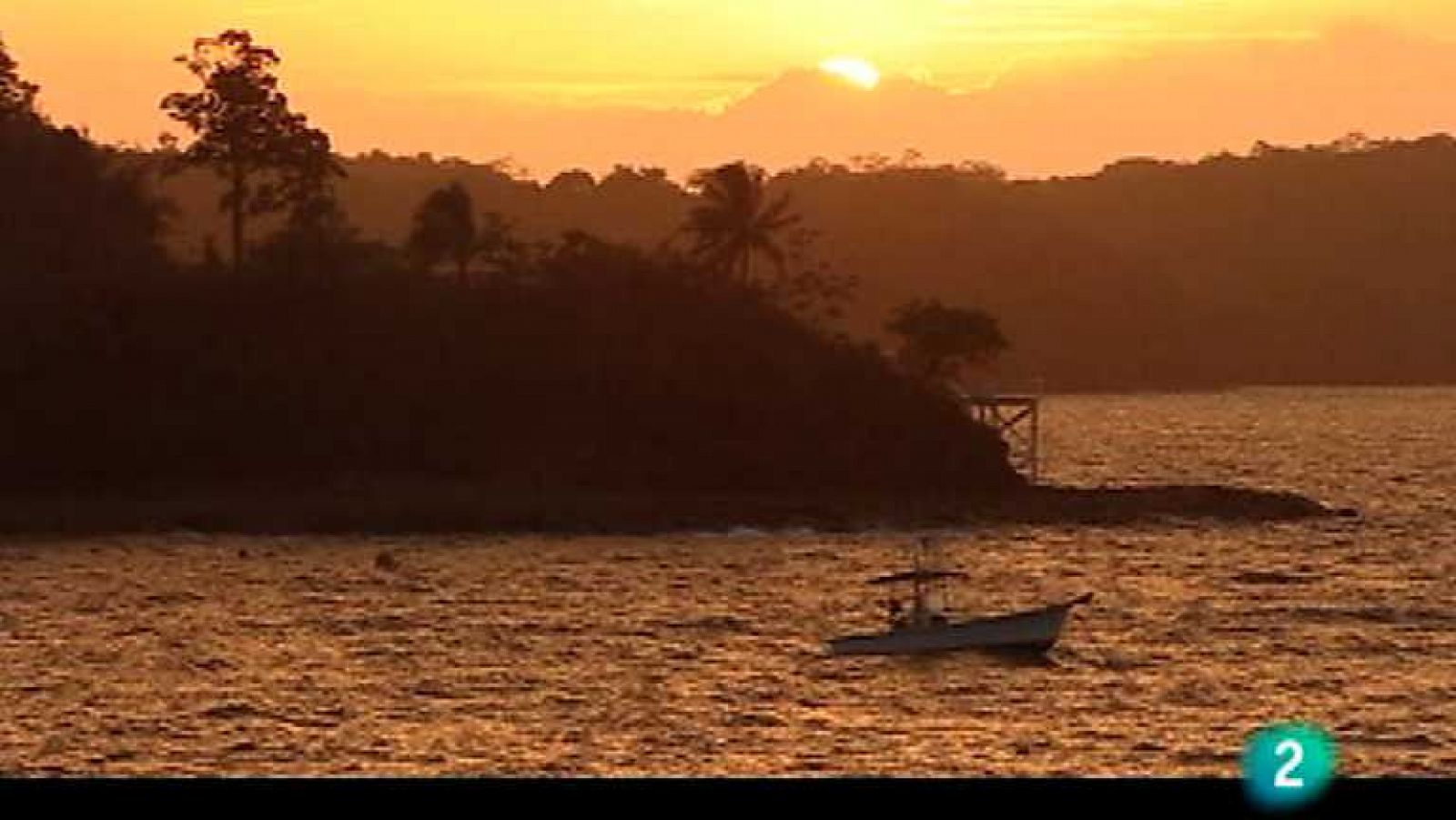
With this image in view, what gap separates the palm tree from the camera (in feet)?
455

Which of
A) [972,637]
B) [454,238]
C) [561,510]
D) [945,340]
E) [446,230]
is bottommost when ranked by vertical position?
[972,637]

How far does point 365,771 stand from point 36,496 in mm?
80255

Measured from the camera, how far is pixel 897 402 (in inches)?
5113

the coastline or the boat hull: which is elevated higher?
the coastline

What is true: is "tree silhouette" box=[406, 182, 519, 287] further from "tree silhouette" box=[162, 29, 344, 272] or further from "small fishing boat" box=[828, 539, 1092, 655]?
"small fishing boat" box=[828, 539, 1092, 655]

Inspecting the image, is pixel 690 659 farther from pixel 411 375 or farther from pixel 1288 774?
pixel 411 375

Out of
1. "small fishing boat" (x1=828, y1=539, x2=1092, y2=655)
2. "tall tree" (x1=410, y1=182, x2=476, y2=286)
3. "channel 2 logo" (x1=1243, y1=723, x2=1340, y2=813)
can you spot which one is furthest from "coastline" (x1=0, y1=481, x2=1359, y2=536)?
"channel 2 logo" (x1=1243, y1=723, x2=1340, y2=813)

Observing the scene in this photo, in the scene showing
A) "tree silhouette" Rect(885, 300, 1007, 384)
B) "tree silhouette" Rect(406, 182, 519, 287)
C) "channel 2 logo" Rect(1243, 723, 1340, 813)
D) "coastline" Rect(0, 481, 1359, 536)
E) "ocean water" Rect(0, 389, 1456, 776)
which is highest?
"tree silhouette" Rect(406, 182, 519, 287)

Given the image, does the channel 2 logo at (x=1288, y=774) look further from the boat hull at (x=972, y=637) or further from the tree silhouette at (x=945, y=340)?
the tree silhouette at (x=945, y=340)

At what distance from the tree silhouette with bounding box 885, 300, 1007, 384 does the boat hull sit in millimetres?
75879

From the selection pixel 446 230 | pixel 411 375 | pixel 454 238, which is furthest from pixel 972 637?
pixel 454 238

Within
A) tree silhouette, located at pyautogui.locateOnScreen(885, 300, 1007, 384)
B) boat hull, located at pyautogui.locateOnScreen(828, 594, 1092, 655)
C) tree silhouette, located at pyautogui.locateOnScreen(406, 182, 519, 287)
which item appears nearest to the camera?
boat hull, located at pyautogui.locateOnScreen(828, 594, 1092, 655)

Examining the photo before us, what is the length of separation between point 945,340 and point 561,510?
37.8 meters

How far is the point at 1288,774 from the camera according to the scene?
5.06m
